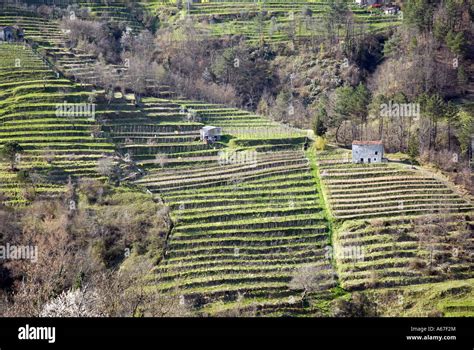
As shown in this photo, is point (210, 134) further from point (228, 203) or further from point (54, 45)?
point (54, 45)

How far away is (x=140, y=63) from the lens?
5003 centimetres

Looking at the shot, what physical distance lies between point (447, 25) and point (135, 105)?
27604 millimetres

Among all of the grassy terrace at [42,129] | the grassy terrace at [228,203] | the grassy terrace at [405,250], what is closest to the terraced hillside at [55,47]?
the grassy terrace at [42,129]

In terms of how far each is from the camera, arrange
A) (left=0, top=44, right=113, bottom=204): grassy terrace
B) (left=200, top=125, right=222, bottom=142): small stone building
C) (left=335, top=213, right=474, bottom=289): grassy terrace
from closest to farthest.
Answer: (left=335, top=213, right=474, bottom=289): grassy terrace, (left=0, top=44, right=113, bottom=204): grassy terrace, (left=200, top=125, right=222, bottom=142): small stone building

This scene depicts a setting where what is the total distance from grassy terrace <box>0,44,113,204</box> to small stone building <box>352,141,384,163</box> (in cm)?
1551

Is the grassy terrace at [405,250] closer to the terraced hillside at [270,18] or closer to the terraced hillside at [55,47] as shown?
the terraced hillside at [55,47]

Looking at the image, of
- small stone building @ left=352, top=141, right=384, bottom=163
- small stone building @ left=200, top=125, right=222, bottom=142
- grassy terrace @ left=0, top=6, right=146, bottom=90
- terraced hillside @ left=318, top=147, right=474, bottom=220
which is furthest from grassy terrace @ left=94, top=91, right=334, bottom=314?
grassy terrace @ left=0, top=6, right=146, bottom=90

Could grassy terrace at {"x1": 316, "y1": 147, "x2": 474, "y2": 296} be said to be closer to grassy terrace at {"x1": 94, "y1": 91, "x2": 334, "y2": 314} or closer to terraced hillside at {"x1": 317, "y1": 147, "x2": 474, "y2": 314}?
terraced hillside at {"x1": 317, "y1": 147, "x2": 474, "y2": 314}

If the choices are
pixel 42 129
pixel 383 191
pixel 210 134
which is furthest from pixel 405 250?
pixel 42 129

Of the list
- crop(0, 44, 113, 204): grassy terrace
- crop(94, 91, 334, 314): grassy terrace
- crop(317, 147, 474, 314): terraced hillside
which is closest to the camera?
crop(94, 91, 334, 314): grassy terrace

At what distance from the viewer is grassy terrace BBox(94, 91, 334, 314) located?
27.4m

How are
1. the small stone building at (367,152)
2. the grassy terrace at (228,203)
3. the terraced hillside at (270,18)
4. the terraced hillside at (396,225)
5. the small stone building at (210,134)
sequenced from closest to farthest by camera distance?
the grassy terrace at (228,203)
the terraced hillside at (396,225)
the small stone building at (367,152)
the small stone building at (210,134)
the terraced hillside at (270,18)

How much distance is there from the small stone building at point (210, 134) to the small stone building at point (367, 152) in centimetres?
928

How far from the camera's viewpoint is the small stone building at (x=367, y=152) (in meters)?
36.4
